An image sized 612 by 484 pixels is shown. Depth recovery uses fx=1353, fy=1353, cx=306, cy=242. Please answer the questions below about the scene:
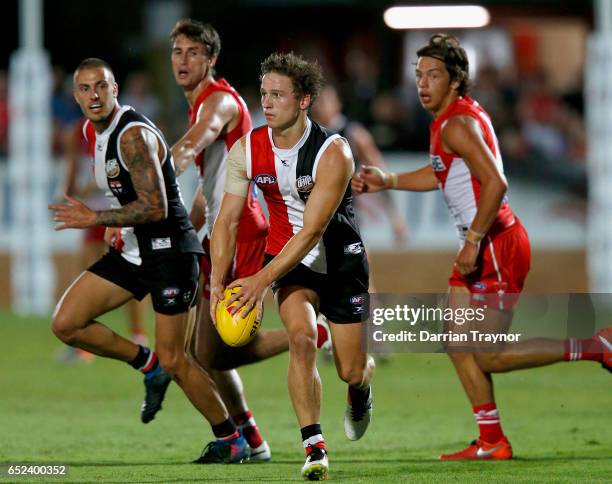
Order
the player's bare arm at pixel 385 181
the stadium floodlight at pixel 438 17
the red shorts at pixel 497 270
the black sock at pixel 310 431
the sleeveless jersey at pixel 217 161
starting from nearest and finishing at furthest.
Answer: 1. the black sock at pixel 310 431
2. the red shorts at pixel 497 270
3. the sleeveless jersey at pixel 217 161
4. the player's bare arm at pixel 385 181
5. the stadium floodlight at pixel 438 17

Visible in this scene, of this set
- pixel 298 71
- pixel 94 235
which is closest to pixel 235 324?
pixel 298 71

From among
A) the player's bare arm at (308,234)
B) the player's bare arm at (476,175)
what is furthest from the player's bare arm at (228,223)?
the player's bare arm at (476,175)

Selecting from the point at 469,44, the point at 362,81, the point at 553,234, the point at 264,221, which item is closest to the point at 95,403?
the point at 264,221

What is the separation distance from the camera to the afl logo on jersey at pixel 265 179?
7484mm

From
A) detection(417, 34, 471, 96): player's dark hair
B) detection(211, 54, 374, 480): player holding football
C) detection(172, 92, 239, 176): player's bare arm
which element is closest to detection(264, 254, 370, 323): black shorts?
detection(211, 54, 374, 480): player holding football

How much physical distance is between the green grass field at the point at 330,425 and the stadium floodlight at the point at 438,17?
954 cm

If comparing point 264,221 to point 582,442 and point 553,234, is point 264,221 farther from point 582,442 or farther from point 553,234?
point 553,234

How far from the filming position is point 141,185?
25.7ft

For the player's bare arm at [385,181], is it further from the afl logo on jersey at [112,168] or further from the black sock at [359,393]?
the afl logo on jersey at [112,168]

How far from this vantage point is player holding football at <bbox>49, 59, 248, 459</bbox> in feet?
25.9

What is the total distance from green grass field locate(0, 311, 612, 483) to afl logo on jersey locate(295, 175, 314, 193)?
5.12 ft

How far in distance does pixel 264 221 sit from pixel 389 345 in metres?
1.23

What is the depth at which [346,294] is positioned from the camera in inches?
301

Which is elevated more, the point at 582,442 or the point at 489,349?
the point at 489,349
